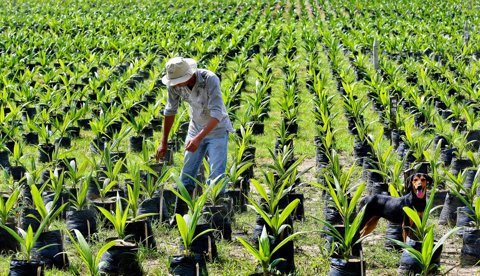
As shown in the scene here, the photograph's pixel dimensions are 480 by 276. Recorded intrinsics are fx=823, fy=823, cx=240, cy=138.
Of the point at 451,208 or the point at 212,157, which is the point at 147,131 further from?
the point at 451,208

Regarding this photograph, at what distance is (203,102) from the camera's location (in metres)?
6.68

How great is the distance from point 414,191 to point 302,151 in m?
4.62

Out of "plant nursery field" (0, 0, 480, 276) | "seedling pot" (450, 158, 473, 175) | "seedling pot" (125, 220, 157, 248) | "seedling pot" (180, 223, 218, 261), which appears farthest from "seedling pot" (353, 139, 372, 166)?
"seedling pot" (125, 220, 157, 248)

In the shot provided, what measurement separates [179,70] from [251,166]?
8.27 feet

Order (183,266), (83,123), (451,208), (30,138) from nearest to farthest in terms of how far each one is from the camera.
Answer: (183,266) < (451,208) < (30,138) < (83,123)

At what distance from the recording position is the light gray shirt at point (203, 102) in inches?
259

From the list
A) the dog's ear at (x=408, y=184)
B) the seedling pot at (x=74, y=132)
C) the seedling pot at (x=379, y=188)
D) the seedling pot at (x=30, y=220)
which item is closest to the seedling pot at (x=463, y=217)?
the dog's ear at (x=408, y=184)

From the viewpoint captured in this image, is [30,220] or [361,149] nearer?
[30,220]

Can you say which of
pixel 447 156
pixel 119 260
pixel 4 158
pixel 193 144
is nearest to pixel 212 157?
pixel 193 144

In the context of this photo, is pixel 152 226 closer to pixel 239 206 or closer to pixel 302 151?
pixel 239 206

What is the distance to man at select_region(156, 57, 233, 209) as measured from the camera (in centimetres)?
641

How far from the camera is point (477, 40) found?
19.0m

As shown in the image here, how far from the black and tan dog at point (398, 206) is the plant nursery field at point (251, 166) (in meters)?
0.02

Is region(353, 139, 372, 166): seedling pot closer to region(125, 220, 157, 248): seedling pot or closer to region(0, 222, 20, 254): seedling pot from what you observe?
region(125, 220, 157, 248): seedling pot
